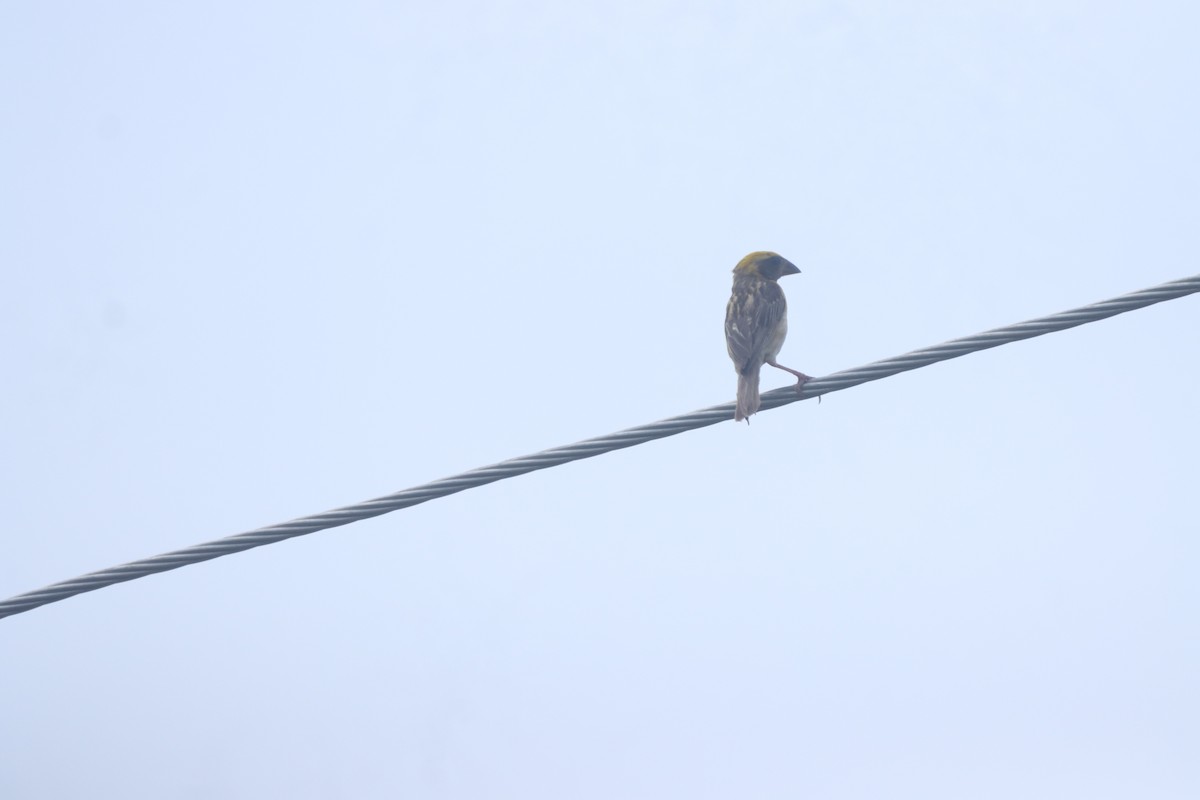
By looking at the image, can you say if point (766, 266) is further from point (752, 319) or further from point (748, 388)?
point (748, 388)

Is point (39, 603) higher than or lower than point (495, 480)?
lower

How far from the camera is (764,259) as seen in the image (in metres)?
11.8

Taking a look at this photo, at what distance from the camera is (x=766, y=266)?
11.8 metres

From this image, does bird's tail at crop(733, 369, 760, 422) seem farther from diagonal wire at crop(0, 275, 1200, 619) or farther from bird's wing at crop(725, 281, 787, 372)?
diagonal wire at crop(0, 275, 1200, 619)

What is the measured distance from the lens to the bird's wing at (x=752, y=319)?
33.7 ft

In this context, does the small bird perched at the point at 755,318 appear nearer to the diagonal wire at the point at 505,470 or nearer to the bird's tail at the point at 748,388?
the bird's tail at the point at 748,388

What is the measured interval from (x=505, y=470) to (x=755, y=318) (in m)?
4.47

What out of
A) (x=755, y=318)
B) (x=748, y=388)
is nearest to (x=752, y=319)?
(x=755, y=318)

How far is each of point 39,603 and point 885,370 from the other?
3.91 meters

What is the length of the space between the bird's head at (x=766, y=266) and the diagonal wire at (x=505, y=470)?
5035mm

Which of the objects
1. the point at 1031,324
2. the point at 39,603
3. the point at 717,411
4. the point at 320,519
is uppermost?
the point at 1031,324

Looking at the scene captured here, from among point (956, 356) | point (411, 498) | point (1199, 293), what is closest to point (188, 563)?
point (411, 498)

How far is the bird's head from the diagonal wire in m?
5.04

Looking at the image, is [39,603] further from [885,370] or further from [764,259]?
[764,259]
